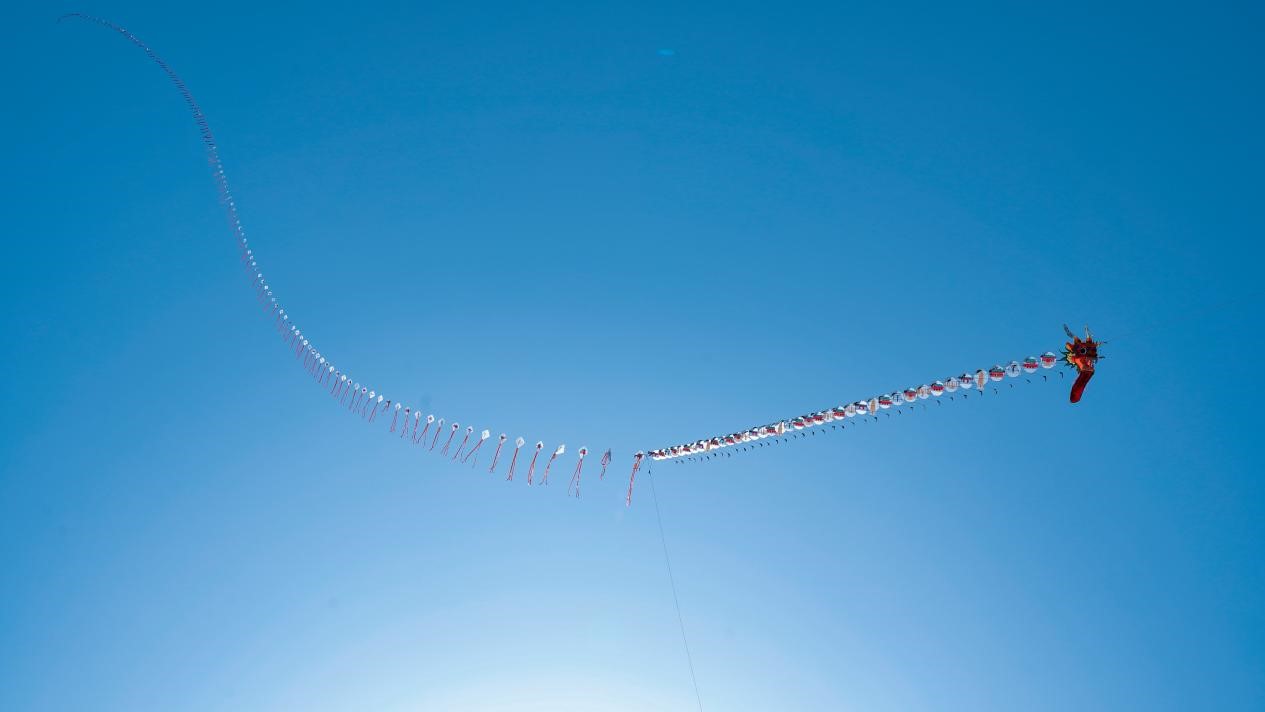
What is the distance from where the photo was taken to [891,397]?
73.4ft

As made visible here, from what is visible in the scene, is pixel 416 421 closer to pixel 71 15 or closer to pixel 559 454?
pixel 559 454

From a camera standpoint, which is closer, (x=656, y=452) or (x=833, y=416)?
(x=833, y=416)

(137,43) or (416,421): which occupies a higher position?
(137,43)

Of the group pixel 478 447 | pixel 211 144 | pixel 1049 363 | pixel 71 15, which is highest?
pixel 71 15

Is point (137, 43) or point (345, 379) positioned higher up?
point (137, 43)

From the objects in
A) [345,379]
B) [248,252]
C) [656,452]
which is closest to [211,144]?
[248,252]

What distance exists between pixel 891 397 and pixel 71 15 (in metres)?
32.8

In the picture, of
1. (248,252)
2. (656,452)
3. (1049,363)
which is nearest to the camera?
(1049,363)

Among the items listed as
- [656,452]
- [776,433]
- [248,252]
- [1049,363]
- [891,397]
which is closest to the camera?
[1049,363]

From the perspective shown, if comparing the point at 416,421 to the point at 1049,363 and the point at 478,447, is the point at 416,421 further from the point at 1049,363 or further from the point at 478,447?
the point at 1049,363

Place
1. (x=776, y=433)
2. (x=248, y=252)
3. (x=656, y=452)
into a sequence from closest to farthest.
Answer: (x=776, y=433), (x=656, y=452), (x=248, y=252)

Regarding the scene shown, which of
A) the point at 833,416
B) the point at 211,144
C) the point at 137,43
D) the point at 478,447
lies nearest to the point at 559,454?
the point at 478,447

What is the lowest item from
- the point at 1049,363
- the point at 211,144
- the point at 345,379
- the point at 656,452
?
the point at 1049,363

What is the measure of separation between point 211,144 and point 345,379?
1060 centimetres
